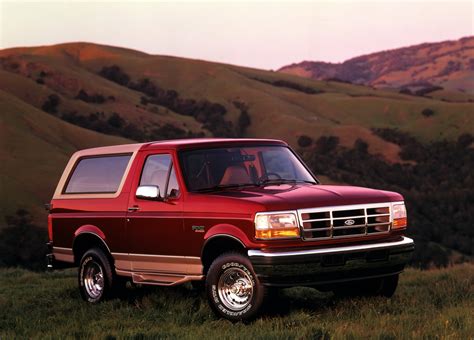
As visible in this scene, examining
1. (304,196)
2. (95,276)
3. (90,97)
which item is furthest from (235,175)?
(90,97)

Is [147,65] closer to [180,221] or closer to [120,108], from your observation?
[120,108]

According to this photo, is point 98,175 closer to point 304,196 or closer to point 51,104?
point 304,196

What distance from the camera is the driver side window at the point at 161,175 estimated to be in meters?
9.02

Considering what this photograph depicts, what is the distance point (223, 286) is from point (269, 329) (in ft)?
3.40

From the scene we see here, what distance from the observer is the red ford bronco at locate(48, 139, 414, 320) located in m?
7.82

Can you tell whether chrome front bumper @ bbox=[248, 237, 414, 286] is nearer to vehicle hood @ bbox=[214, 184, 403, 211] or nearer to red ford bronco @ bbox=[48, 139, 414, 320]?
red ford bronco @ bbox=[48, 139, 414, 320]

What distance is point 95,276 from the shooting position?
10.4 meters

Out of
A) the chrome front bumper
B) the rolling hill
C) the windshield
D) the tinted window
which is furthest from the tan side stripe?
the rolling hill

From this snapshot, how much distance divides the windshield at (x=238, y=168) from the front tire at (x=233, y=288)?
41.8 inches

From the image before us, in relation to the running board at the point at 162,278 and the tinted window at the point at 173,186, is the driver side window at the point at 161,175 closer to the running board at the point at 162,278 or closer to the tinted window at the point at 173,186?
the tinted window at the point at 173,186

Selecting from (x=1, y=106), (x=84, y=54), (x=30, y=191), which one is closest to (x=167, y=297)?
(x=30, y=191)

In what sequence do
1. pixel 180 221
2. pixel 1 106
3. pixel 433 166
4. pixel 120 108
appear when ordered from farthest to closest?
pixel 120 108 → pixel 433 166 → pixel 1 106 → pixel 180 221

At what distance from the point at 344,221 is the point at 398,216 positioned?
894mm

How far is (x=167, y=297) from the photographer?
9.81m
